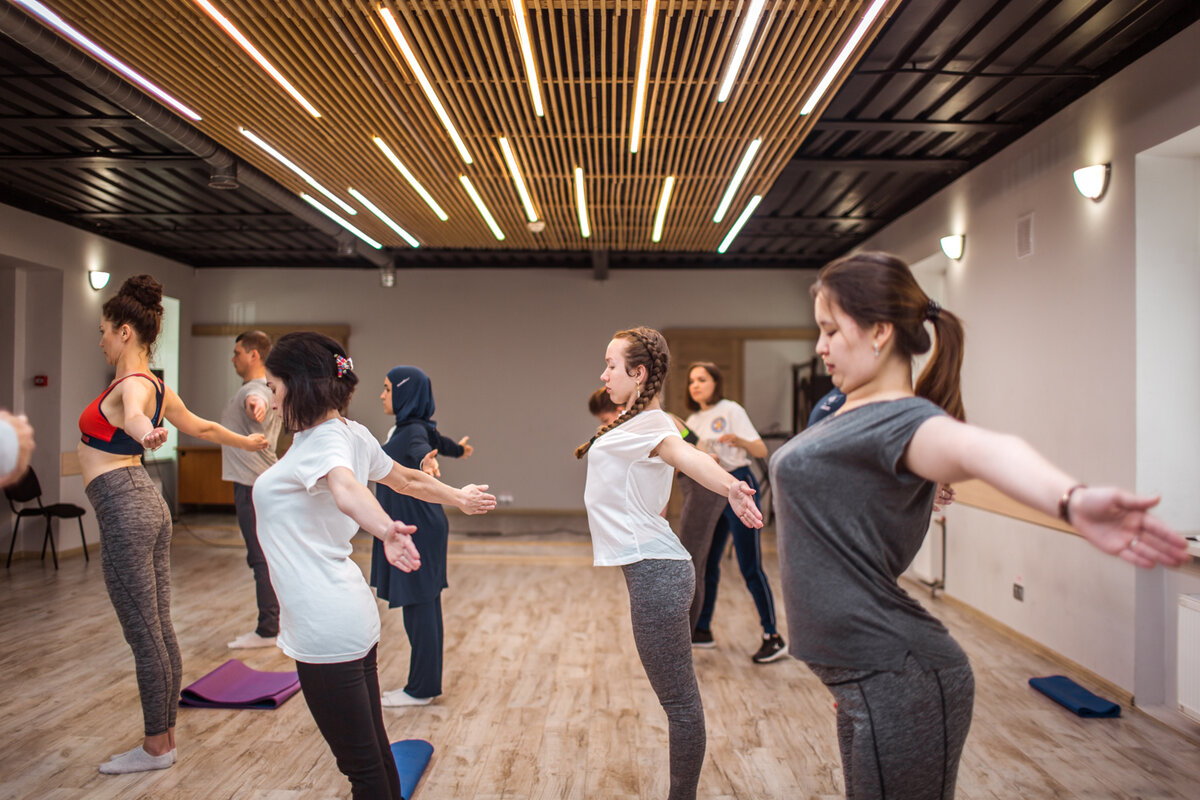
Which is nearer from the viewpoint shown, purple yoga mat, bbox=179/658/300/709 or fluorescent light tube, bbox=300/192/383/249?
purple yoga mat, bbox=179/658/300/709

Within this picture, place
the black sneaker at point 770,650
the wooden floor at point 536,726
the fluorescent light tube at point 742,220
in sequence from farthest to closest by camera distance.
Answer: the fluorescent light tube at point 742,220, the black sneaker at point 770,650, the wooden floor at point 536,726

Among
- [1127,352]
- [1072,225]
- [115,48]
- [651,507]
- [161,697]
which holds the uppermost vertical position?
[115,48]

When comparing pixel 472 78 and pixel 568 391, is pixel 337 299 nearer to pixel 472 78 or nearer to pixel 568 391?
pixel 568 391

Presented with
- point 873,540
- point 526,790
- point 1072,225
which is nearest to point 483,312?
point 1072,225

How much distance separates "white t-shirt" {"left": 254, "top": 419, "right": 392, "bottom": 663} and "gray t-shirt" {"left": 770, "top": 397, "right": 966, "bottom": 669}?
1119 millimetres

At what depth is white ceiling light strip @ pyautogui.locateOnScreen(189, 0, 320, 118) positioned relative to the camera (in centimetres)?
319

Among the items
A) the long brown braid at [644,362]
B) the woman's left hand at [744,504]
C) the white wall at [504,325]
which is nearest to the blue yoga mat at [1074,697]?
the woman's left hand at [744,504]

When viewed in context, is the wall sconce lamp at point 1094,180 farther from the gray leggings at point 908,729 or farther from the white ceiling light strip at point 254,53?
the white ceiling light strip at point 254,53

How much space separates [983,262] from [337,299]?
7811 millimetres

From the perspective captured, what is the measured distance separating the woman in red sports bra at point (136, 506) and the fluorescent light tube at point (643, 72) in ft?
7.62

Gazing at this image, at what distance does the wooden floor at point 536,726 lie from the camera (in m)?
2.96

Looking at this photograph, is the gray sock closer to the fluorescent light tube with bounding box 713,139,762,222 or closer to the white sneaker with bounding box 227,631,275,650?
the white sneaker with bounding box 227,631,275,650

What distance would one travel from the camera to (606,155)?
17.4 feet

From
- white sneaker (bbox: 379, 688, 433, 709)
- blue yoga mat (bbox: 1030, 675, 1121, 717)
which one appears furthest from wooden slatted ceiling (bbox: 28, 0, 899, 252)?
blue yoga mat (bbox: 1030, 675, 1121, 717)
